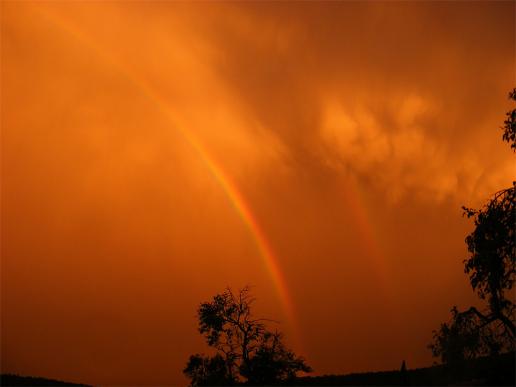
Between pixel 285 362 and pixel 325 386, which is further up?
pixel 285 362

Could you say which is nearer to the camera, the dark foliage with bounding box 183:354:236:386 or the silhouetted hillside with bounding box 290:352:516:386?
the silhouetted hillside with bounding box 290:352:516:386

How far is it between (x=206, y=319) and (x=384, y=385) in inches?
845

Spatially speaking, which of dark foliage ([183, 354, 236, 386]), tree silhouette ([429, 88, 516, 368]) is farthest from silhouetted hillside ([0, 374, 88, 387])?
tree silhouette ([429, 88, 516, 368])

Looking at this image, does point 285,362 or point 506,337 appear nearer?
point 506,337

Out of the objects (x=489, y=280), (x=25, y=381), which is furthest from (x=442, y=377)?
(x=25, y=381)

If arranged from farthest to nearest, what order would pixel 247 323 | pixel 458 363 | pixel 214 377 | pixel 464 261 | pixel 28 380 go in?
pixel 247 323 → pixel 214 377 → pixel 28 380 → pixel 464 261 → pixel 458 363

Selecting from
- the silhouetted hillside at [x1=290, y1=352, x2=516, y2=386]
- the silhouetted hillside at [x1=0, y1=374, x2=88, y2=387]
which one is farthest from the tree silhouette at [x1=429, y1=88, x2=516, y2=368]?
the silhouetted hillside at [x1=0, y1=374, x2=88, y2=387]

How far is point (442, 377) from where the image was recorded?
36.9 m

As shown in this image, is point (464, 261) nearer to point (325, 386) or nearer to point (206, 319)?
point (325, 386)

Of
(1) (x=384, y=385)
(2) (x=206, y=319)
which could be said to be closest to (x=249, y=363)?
(2) (x=206, y=319)

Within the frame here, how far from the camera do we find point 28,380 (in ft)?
146

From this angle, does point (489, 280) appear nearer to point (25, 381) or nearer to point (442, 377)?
point (442, 377)

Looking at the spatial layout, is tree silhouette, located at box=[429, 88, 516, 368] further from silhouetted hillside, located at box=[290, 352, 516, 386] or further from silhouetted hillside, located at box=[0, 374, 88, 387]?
silhouetted hillside, located at box=[0, 374, 88, 387]

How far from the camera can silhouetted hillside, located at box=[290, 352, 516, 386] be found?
31772 millimetres
